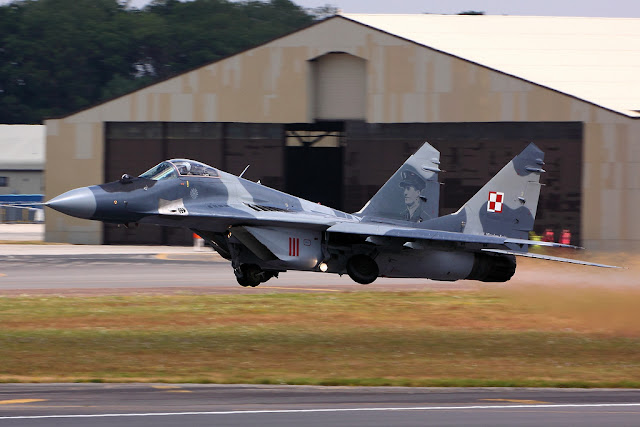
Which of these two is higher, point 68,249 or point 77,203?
point 77,203

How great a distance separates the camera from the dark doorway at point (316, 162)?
1746 inches

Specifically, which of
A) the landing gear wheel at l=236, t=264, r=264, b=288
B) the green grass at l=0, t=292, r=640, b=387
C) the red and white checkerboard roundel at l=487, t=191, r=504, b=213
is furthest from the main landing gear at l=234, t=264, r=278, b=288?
the red and white checkerboard roundel at l=487, t=191, r=504, b=213

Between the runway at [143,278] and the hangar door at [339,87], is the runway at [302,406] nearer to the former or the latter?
the runway at [143,278]

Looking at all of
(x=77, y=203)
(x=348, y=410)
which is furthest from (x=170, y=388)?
(x=77, y=203)

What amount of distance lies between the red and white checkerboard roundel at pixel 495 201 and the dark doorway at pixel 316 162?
2138 cm

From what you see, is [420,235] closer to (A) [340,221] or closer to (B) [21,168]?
(A) [340,221]

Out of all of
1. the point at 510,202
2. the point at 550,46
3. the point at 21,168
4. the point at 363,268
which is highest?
the point at 550,46

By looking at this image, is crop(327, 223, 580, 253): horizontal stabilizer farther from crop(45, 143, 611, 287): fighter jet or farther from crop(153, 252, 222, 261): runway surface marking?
crop(153, 252, 222, 261): runway surface marking

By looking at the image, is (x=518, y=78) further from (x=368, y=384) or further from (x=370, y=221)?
(x=368, y=384)

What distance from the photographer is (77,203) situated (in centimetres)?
2000

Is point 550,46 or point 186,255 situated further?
point 550,46

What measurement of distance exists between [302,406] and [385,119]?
97.4 feet

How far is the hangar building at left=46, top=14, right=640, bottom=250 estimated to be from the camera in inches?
1582

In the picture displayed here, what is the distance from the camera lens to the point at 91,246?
4350 cm
